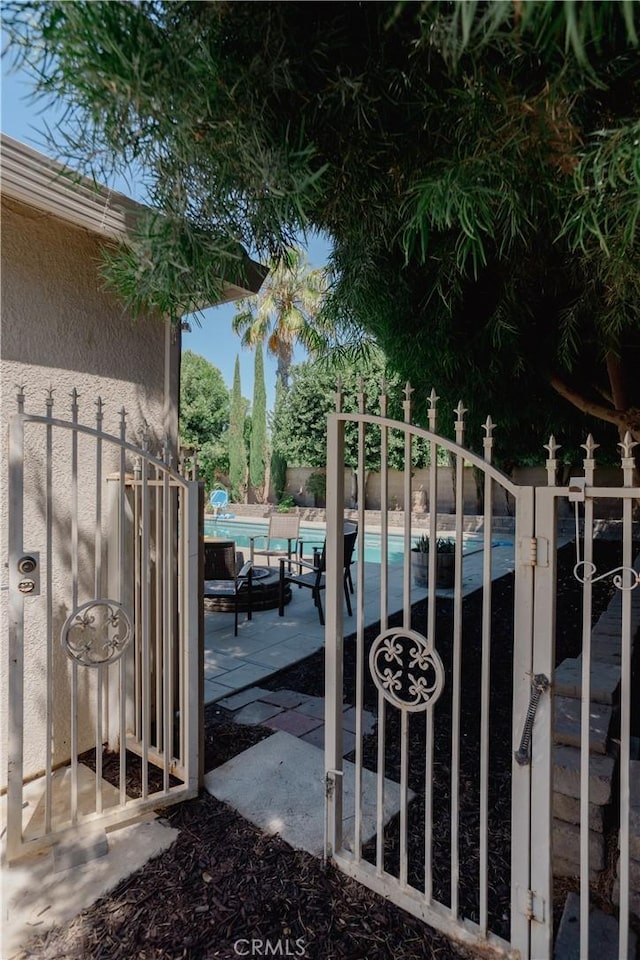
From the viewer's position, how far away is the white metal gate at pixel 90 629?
7.67 feet

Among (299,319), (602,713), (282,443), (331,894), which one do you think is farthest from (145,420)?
(282,443)

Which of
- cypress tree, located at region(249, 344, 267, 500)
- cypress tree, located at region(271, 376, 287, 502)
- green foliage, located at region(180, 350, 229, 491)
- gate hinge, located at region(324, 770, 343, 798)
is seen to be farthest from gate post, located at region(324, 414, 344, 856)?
green foliage, located at region(180, 350, 229, 491)

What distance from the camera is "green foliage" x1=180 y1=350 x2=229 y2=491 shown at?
22781mm

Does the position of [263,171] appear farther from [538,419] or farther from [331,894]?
[538,419]

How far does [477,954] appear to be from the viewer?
1871 mm

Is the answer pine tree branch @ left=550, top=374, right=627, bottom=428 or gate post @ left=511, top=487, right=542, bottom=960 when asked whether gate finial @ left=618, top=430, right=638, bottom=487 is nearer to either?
gate post @ left=511, top=487, right=542, bottom=960

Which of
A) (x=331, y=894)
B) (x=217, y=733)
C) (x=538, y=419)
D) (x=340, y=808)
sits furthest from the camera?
(x=538, y=419)

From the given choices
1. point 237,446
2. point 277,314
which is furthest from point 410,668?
point 237,446

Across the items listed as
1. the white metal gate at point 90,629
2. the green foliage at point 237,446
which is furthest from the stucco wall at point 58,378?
the green foliage at point 237,446

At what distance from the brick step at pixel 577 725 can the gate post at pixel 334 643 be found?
95 centimetres

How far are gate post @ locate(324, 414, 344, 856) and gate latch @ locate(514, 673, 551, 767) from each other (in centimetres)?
84

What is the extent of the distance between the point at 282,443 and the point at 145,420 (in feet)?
58.0

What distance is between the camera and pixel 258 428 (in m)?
22.1

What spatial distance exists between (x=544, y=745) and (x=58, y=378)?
Result: 10.0ft
